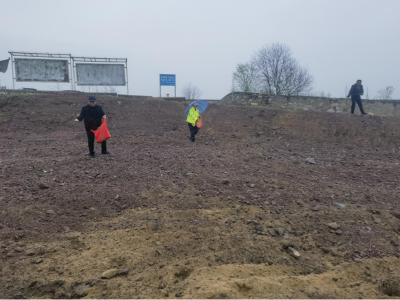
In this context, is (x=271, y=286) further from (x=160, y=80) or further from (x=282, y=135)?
(x=160, y=80)

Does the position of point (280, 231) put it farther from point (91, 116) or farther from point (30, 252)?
point (91, 116)

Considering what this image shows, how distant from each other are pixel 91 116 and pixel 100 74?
9664 mm

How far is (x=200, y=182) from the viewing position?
5.38 metres

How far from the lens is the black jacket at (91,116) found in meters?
6.68

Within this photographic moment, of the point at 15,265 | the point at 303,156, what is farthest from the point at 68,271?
the point at 303,156

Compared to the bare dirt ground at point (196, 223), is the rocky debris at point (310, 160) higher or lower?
higher

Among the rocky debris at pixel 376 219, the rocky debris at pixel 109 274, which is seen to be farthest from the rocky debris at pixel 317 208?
the rocky debris at pixel 109 274

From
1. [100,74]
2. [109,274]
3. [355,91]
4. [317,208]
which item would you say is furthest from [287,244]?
[100,74]

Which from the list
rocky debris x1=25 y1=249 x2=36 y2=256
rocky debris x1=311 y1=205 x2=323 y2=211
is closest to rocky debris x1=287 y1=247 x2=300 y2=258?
rocky debris x1=311 y1=205 x2=323 y2=211

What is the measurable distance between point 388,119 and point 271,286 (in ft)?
39.8

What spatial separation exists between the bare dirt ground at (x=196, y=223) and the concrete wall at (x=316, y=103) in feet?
26.2

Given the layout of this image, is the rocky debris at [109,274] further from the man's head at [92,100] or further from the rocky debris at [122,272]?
the man's head at [92,100]

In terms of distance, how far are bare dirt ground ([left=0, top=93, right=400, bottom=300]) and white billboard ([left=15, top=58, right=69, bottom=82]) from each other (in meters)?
7.71

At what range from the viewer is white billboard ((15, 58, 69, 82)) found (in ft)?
47.9
